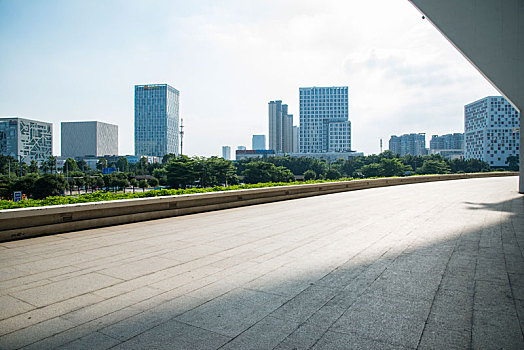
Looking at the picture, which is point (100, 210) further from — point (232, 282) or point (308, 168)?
point (308, 168)

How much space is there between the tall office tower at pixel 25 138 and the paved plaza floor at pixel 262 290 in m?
171

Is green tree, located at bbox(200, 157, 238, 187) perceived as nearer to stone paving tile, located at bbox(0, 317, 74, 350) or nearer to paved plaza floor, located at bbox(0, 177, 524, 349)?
paved plaza floor, located at bbox(0, 177, 524, 349)

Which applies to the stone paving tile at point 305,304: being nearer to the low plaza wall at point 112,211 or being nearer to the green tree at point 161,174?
the low plaza wall at point 112,211

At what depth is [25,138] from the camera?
163 meters

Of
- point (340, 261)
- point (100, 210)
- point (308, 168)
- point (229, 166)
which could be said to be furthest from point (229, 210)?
point (308, 168)

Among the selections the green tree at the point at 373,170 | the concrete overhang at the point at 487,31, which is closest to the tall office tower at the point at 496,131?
the green tree at the point at 373,170

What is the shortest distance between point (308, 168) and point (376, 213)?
11023 centimetres

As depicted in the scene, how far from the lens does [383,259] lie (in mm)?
5191

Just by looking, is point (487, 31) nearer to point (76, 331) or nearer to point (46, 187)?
point (76, 331)

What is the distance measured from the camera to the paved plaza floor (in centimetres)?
281

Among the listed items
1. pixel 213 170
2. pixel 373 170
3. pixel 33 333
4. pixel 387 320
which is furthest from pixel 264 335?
pixel 373 170

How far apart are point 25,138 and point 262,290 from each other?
19678cm

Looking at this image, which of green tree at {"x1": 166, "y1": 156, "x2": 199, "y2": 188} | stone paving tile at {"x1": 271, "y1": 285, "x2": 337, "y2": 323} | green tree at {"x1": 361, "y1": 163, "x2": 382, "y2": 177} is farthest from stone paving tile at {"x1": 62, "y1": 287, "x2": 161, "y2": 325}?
green tree at {"x1": 361, "y1": 163, "x2": 382, "y2": 177}

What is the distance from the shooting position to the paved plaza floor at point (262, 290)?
2.81 meters
